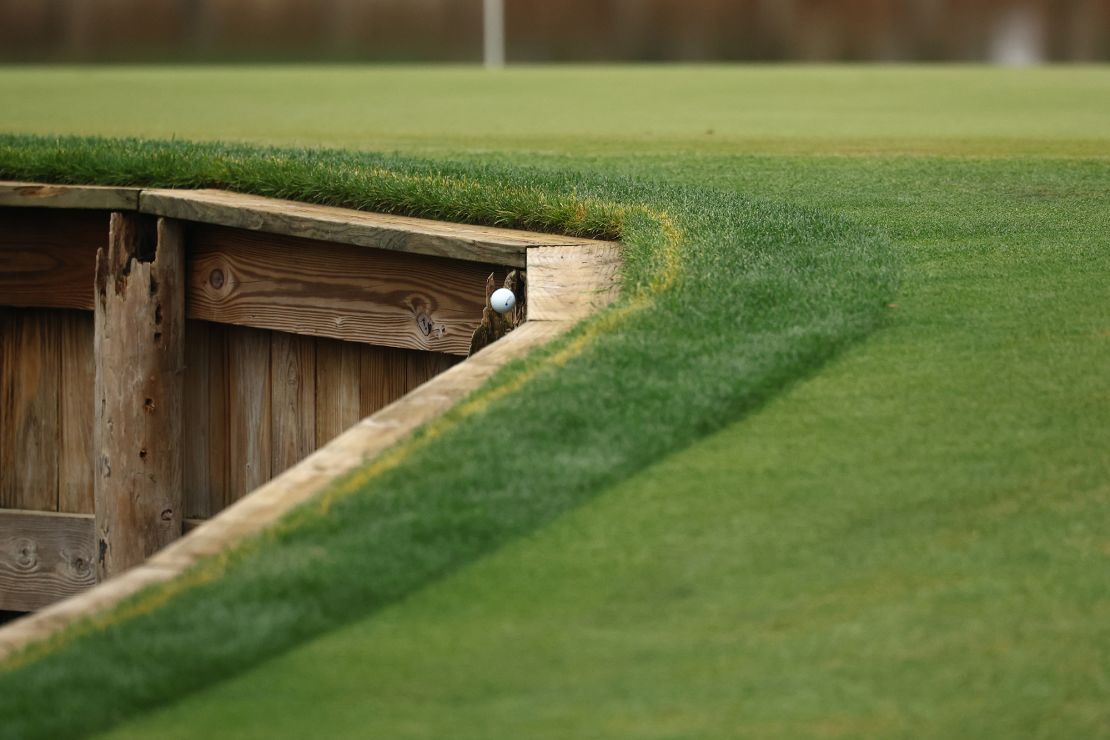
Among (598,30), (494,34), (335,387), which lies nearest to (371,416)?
(335,387)

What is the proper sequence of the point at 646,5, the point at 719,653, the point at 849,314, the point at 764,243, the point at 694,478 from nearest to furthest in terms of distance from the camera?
the point at 719,653
the point at 694,478
the point at 849,314
the point at 764,243
the point at 646,5

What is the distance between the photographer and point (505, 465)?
295 cm

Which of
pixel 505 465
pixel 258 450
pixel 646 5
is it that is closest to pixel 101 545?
pixel 258 450

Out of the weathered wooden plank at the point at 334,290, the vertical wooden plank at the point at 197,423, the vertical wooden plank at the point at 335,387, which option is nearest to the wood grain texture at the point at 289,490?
the weathered wooden plank at the point at 334,290

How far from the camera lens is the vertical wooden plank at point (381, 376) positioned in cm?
473

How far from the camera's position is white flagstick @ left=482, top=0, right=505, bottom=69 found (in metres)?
16.1

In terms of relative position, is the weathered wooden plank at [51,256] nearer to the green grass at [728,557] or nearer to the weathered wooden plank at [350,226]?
the weathered wooden plank at [350,226]

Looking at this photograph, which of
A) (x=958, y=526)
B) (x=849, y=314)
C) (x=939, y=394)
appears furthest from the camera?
(x=849, y=314)

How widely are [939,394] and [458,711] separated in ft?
5.18

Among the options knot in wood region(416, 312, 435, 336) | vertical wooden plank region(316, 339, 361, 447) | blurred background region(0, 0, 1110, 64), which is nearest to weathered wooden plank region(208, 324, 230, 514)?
vertical wooden plank region(316, 339, 361, 447)

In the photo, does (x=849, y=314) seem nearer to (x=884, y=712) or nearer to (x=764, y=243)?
(x=764, y=243)

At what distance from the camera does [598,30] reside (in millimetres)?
16234

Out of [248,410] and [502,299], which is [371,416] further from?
[248,410]

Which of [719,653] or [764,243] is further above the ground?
[764,243]
